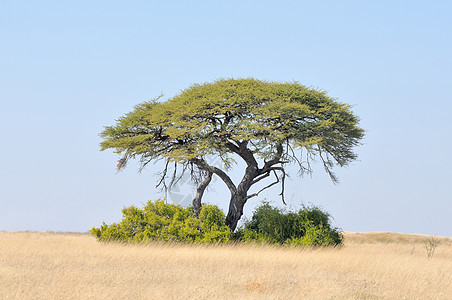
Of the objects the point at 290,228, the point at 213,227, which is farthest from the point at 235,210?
the point at 290,228

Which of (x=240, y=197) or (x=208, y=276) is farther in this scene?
(x=240, y=197)

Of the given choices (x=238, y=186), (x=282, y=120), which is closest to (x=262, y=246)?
(x=238, y=186)

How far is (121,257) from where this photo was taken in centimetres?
1762

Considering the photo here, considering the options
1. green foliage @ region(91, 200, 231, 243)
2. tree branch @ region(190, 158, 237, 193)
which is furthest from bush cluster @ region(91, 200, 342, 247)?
tree branch @ region(190, 158, 237, 193)

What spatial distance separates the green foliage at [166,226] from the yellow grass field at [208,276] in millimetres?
4625

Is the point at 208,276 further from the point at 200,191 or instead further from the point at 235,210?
the point at 200,191

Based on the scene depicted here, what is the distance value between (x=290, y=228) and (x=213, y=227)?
164 inches

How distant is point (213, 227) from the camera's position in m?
24.2

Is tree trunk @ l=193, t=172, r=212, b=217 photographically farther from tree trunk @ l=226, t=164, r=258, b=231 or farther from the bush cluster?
tree trunk @ l=226, t=164, r=258, b=231

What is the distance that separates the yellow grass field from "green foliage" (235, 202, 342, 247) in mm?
4945

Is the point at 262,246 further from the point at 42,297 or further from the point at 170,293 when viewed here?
the point at 42,297

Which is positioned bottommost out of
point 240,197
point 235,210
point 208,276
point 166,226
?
point 208,276

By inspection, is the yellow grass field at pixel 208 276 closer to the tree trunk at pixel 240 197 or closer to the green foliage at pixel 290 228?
the green foliage at pixel 290 228

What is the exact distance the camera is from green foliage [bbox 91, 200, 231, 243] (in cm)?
2400
